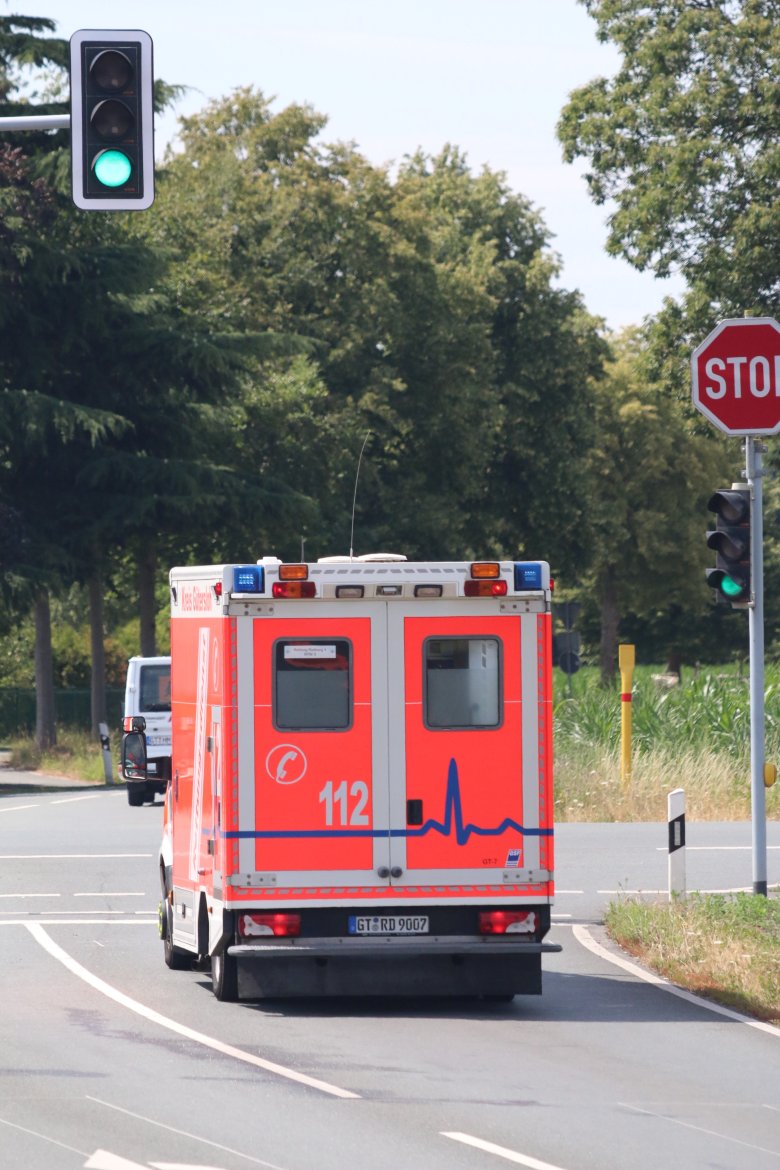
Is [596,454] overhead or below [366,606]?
overhead

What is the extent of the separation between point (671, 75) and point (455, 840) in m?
30.6

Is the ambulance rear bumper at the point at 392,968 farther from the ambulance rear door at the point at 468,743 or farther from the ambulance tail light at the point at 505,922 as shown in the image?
the ambulance rear door at the point at 468,743

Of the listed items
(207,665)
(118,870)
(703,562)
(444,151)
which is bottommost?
(118,870)

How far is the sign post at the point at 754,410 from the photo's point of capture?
623 inches

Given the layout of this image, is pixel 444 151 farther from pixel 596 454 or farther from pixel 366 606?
pixel 366 606

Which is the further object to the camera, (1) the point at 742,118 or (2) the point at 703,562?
(2) the point at 703,562

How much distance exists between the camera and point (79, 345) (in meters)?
46.9

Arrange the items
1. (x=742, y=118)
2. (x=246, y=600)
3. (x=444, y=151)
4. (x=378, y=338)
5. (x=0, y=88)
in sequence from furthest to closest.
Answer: (x=444, y=151) < (x=378, y=338) < (x=0, y=88) < (x=742, y=118) < (x=246, y=600)

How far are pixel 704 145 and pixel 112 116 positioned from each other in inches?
1157

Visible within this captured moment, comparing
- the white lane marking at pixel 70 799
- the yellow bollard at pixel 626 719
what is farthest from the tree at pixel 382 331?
the yellow bollard at pixel 626 719

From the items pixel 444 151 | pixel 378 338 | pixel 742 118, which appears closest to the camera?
pixel 742 118

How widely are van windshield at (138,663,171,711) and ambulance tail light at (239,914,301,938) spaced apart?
20257 millimetres

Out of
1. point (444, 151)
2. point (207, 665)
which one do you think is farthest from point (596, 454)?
point (207, 665)

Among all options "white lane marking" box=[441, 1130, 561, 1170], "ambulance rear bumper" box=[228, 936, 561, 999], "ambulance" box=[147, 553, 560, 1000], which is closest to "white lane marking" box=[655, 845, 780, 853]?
"ambulance rear bumper" box=[228, 936, 561, 999]
